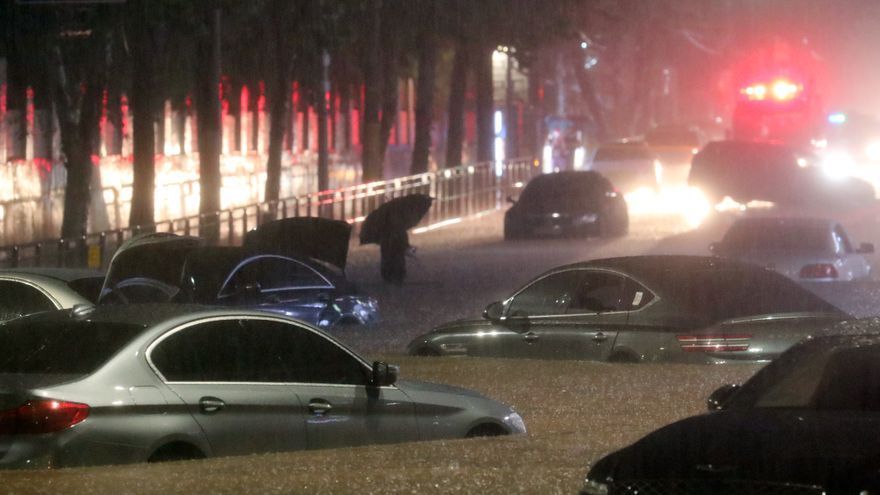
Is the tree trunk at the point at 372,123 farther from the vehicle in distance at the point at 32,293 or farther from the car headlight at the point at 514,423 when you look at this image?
the car headlight at the point at 514,423

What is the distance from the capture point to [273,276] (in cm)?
1969

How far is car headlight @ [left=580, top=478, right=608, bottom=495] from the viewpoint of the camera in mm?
6773

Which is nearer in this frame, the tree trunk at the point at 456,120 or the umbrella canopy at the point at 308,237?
the umbrella canopy at the point at 308,237

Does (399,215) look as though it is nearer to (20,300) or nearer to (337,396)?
(20,300)

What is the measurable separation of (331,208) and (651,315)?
2443 centimetres


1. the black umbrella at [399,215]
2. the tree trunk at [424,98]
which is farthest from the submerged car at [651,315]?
the tree trunk at [424,98]

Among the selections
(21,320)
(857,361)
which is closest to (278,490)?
(21,320)

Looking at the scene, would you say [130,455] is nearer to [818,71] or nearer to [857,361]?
[857,361]

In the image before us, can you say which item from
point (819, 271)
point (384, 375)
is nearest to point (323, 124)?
point (819, 271)

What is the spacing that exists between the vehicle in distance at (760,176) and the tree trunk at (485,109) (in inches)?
432

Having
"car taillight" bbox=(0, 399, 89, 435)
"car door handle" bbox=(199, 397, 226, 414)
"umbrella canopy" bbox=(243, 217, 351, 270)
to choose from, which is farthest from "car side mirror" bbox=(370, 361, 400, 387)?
"umbrella canopy" bbox=(243, 217, 351, 270)

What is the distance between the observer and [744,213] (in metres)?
40.7

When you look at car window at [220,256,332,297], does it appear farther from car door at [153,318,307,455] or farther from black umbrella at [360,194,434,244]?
car door at [153,318,307,455]

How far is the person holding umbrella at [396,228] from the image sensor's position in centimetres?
2828
